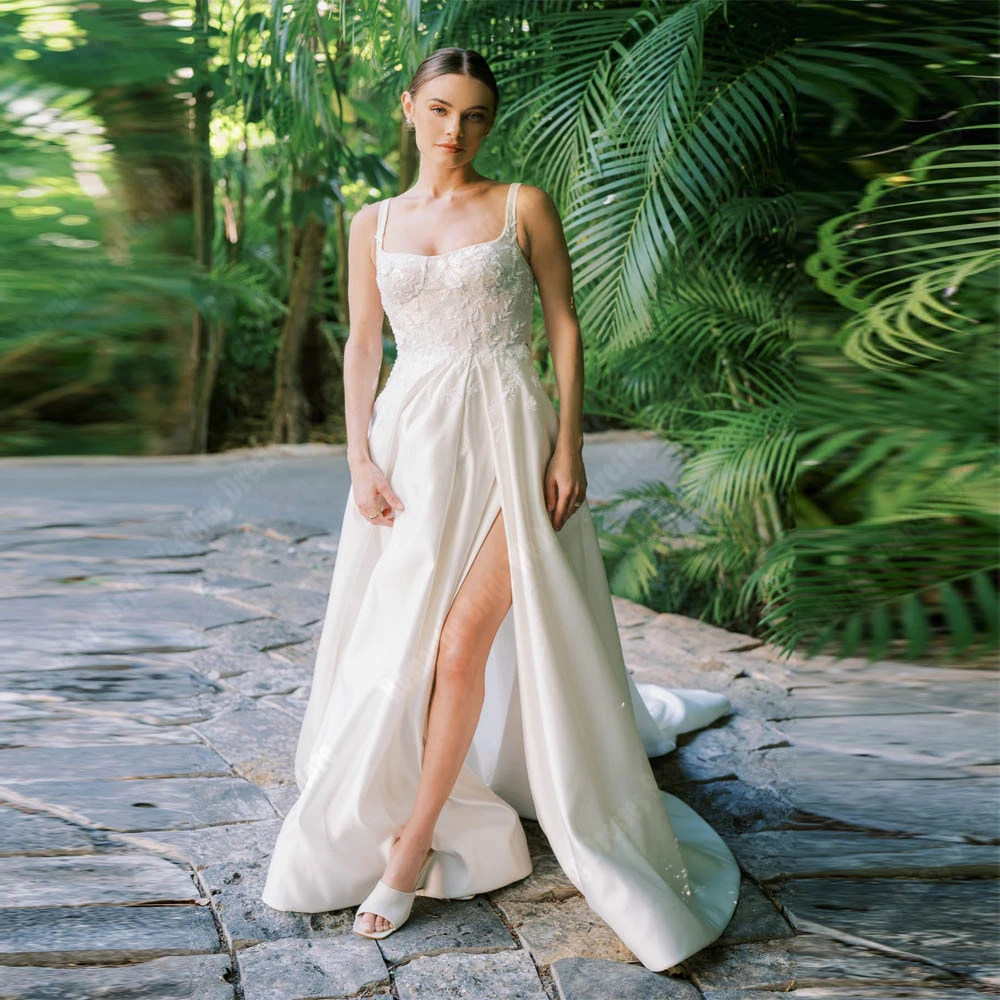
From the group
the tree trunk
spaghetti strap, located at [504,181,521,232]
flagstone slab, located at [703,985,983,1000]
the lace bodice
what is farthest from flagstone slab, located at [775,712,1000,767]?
the tree trunk

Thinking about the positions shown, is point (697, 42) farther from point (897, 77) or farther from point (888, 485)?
point (888, 485)

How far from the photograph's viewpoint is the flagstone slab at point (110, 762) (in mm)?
2068

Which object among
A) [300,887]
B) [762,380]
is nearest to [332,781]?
[300,887]

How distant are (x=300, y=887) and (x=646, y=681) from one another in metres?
1.33

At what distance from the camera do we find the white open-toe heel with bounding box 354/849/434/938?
59.4 inches

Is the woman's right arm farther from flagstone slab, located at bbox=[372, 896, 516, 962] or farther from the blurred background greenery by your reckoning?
flagstone slab, located at bbox=[372, 896, 516, 962]

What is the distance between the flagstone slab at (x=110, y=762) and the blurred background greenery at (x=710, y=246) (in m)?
0.69

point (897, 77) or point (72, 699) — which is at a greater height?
point (897, 77)

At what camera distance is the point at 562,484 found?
158 cm

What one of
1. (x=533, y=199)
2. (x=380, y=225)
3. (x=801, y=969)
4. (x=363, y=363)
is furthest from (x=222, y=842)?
(x=533, y=199)

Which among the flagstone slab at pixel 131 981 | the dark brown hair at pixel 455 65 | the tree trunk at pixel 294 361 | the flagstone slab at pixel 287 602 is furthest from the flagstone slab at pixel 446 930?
the tree trunk at pixel 294 361

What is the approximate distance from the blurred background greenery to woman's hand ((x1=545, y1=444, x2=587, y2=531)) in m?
0.37

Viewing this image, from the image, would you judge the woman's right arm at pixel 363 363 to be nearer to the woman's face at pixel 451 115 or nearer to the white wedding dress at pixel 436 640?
the white wedding dress at pixel 436 640

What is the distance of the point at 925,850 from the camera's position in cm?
152
